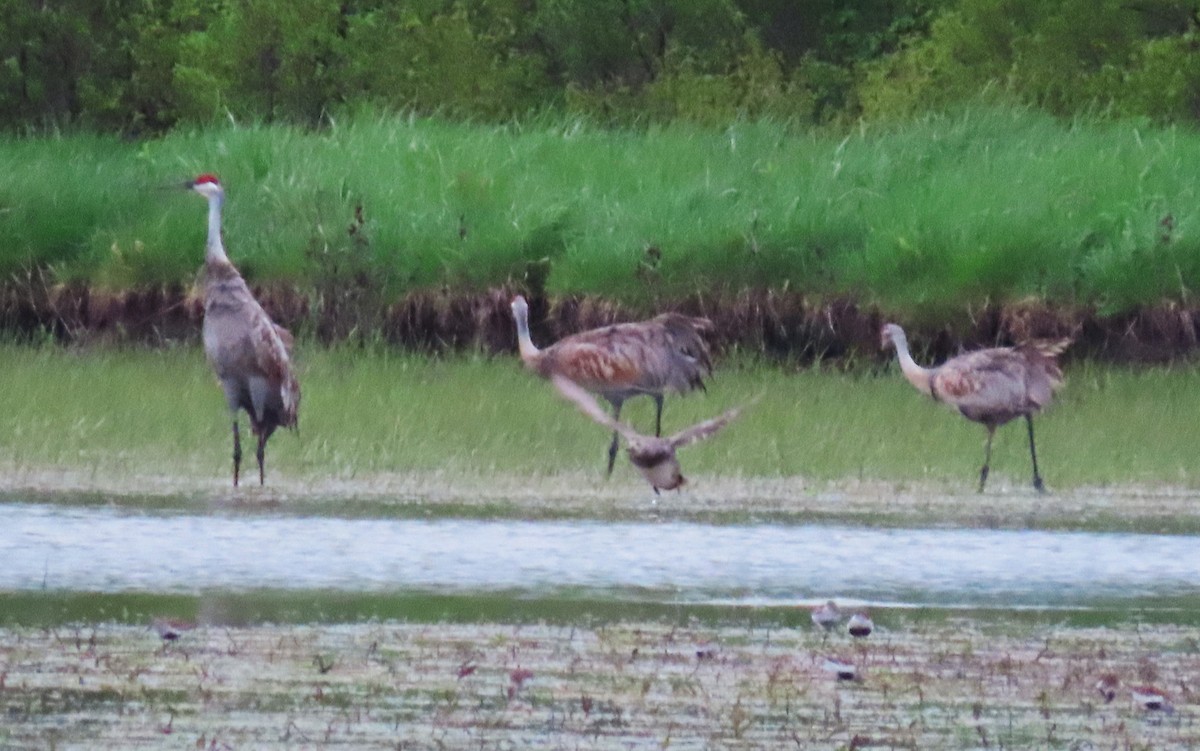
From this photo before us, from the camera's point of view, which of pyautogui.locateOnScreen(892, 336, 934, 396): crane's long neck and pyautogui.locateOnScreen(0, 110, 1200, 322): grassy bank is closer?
pyautogui.locateOnScreen(892, 336, 934, 396): crane's long neck

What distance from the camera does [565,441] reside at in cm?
1311

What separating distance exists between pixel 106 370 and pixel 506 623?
9.25 m

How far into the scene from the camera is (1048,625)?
24.3 ft

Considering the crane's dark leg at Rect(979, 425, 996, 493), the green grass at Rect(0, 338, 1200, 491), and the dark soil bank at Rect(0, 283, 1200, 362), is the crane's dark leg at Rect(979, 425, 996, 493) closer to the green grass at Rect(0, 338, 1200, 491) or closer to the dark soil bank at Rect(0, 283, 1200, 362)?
the green grass at Rect(0, 338, 1200, 491)

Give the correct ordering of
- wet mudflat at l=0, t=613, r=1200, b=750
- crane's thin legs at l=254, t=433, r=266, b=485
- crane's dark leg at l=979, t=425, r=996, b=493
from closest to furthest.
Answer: wet mudflat at l=0, t=613, r=1200, b=750 → crane's thin legs at l=254, t=433, r=266, b=485 → crane's dark leg at l=979, t=425, r=996, b=493

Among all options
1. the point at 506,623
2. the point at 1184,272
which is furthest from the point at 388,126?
the point at 506,623

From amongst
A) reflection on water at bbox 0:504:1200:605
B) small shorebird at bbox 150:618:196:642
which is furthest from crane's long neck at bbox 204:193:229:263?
small shorebird at bbox 150:618:196:642

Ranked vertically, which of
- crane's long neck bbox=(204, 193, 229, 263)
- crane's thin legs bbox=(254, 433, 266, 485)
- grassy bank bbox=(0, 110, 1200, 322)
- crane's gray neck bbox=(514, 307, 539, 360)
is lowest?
crane's thin legs bbox=(254, 433, 266, 485)

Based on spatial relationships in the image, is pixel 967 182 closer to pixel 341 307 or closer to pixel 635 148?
pixel 635 148

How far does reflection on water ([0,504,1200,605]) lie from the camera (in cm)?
812

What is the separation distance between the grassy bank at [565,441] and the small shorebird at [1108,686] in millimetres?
3684

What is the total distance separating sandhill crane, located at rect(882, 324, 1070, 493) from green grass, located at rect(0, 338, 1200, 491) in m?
0.26

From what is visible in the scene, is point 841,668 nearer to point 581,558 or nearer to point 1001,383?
point 581,558

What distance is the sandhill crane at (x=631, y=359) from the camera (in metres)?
13.4
